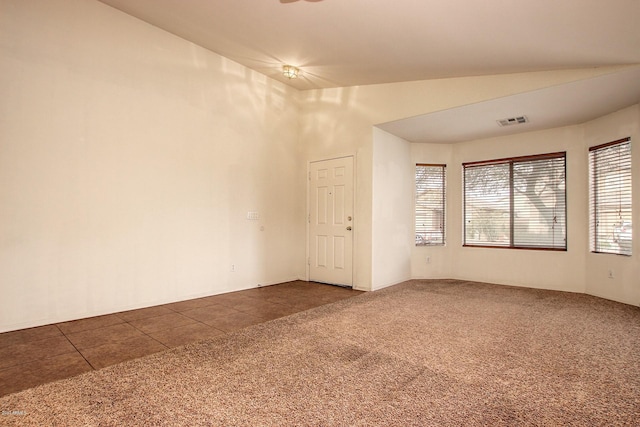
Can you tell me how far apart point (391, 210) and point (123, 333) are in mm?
4149

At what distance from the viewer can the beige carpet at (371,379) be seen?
1879mm

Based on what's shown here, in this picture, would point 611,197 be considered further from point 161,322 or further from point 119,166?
point 119,166

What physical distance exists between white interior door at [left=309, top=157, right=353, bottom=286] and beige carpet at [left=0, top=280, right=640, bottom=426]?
1968 mm

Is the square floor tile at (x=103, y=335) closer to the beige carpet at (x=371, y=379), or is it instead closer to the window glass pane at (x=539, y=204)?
the beige carpet at (x=371, y=379)

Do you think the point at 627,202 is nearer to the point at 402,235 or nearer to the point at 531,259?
the point at 531,259

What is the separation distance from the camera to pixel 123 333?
323 cm

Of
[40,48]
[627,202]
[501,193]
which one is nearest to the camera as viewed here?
[40,48]

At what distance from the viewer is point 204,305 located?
4293 mm

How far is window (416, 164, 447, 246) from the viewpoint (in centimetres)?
639

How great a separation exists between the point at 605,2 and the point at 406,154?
3.75 metres

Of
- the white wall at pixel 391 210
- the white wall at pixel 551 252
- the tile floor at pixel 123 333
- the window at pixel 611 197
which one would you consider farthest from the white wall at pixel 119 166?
the window at pixel 611 197

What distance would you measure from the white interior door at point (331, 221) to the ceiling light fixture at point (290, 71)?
1478 mm

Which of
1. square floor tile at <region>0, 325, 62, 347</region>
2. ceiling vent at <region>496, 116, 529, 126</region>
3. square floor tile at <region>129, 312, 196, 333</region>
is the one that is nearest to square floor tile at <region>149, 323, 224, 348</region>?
square floor tile at <region>129, 312, 196, 333</region>

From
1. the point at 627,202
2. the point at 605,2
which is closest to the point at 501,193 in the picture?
the point at 627,202
